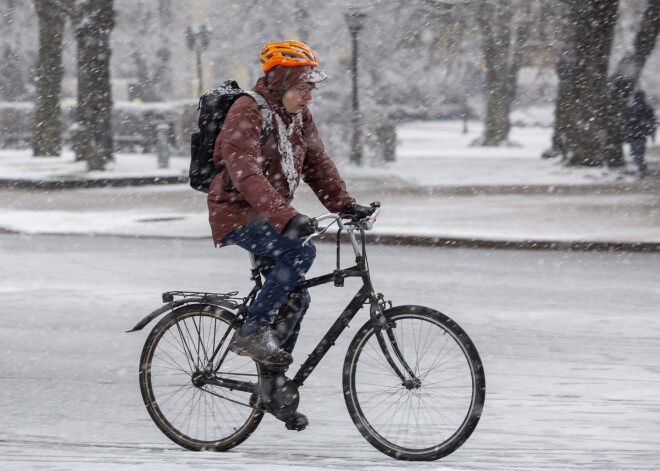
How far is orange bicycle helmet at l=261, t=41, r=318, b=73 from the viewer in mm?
4621

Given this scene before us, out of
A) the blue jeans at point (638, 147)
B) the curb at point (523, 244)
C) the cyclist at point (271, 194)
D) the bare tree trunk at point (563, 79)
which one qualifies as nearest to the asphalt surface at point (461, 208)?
the curb at point (523, 244)

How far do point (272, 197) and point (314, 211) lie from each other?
12.5m

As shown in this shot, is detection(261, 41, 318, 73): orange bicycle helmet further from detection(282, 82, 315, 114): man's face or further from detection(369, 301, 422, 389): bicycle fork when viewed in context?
detection(369, 301, 422, 389): bicycle fork

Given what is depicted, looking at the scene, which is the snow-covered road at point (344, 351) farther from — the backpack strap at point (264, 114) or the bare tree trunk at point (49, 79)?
the bare tree trunk at point (49, 79)

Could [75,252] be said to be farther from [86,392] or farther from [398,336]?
[398,336]

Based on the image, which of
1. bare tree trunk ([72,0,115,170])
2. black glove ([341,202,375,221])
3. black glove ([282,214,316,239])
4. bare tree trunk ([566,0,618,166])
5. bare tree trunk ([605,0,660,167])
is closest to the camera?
black glove ([282,214,316,239])

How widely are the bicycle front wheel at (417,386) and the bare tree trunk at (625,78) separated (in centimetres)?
2077

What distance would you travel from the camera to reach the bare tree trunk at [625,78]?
24.8 metres

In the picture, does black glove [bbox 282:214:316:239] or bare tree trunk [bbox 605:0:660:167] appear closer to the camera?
black glove [bbox 282:214:316:239]

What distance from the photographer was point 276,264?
483cm

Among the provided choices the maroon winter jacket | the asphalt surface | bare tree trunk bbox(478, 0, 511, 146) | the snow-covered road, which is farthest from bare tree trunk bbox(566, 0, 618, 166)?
the maroon winter jacket

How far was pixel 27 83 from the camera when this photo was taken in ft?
166

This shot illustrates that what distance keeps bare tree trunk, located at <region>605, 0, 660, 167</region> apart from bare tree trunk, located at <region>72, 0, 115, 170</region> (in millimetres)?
11349

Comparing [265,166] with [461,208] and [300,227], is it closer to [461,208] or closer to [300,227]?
[300,227]
